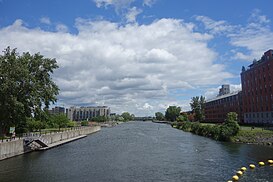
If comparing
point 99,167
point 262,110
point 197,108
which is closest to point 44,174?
point 99,167

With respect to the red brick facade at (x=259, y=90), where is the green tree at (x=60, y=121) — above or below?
below

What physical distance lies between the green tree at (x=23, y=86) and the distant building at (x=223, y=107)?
9317cm

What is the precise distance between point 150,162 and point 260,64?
7153cm

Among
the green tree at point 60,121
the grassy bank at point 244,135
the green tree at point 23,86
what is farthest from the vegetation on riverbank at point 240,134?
the green tree at point 60,121

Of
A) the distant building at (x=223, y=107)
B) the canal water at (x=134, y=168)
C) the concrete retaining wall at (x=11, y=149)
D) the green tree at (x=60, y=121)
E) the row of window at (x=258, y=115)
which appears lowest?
the canal water at (x=134, y=168)

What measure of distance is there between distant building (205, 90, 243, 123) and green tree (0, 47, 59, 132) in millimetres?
93167

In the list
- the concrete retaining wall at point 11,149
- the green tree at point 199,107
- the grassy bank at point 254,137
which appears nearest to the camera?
the concrete retaining wall at point 11,149

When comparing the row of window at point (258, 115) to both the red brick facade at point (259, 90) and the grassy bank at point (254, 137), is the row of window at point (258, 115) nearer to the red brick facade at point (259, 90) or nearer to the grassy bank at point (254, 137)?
the red brick facade at point (259, 90)

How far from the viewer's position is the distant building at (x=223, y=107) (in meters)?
135

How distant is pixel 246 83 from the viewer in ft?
356

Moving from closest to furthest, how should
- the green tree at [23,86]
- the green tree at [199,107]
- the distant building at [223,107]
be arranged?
the green tree at [23,86] → the distant building at [223,107] → the green tree at [199,107]

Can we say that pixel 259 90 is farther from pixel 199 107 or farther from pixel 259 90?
pixel 199 107

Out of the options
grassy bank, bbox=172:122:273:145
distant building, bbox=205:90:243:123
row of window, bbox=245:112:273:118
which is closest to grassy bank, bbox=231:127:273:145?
grassy bank, bbox=172:122:273:145

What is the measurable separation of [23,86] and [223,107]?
12466 cm
